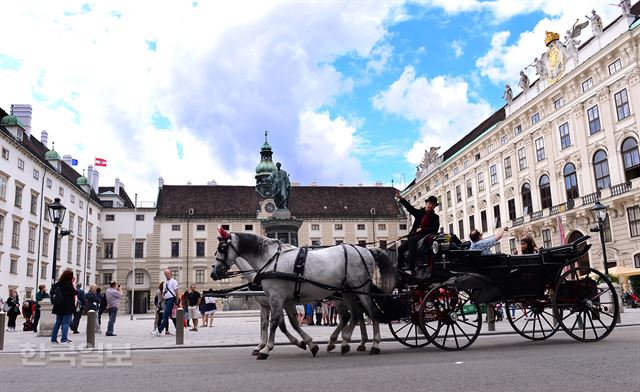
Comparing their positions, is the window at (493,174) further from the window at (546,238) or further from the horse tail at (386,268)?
the horse tail at (386,268)

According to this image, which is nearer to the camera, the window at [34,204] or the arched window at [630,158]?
the arched window at [630,158]

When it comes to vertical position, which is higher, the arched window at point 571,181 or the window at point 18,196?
the window at point 18,196

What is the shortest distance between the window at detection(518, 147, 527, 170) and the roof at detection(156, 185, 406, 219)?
30320 mm

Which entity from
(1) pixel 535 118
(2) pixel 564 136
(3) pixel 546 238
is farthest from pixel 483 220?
(2) pixel 564 136

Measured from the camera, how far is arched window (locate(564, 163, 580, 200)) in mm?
37875

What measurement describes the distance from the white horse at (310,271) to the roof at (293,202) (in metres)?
60.9

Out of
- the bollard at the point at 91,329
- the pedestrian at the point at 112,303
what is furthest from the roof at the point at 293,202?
the bollard at the point at 91,329

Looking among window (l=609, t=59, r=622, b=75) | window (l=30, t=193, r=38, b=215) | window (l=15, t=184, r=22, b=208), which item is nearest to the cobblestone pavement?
window (l=609, t=59, r=622, b=75)

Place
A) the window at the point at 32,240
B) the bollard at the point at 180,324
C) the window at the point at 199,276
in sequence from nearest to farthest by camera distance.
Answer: the bollard at the point at 180,324, the window at the point at 32,240, the window at the point at 199,276

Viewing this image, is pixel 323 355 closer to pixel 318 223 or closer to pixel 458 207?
pixel 458 207

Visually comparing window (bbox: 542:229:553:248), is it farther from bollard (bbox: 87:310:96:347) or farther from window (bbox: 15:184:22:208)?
window (bbox: 15:184:22:208)

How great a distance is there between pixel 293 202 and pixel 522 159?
122ft

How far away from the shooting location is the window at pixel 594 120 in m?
35.6

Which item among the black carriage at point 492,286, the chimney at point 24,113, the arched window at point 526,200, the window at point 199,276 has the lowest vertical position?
the black carriage at point 492,286
